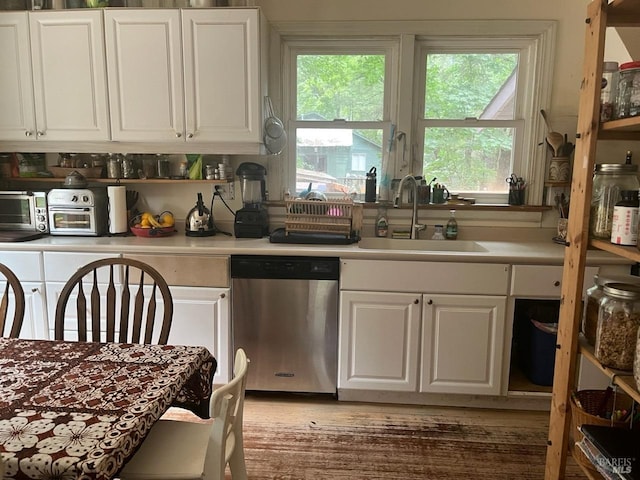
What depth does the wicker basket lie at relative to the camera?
1435 millimetres

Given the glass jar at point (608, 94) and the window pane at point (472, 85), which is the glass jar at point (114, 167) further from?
the glass jar at point (608, 94)

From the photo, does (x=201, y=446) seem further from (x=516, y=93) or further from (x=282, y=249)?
(x=516, y=93)

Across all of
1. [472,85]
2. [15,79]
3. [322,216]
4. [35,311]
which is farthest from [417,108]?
[35,311]

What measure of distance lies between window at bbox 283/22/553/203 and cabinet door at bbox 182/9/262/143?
42 cm

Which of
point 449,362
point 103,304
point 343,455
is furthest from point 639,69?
point 103,304

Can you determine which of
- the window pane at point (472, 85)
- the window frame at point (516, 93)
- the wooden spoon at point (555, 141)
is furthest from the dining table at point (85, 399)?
the wooden spoon at point (555, 141)

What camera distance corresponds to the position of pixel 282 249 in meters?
2.53

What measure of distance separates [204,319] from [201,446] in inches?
45.7

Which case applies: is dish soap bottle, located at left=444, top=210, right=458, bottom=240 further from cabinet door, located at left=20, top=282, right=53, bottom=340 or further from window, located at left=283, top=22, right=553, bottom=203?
cabinet door, located at left=20, top=282, right=53, bottom=340

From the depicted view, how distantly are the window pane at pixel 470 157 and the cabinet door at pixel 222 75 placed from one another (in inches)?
45.2

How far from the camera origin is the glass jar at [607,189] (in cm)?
141

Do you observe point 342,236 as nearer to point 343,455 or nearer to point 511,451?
point 343,455

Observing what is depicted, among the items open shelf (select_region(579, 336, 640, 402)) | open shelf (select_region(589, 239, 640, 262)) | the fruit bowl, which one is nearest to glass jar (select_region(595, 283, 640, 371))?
open shelf (select_region(579, 336, 640, 402))

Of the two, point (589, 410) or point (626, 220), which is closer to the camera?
point (626, 220)
